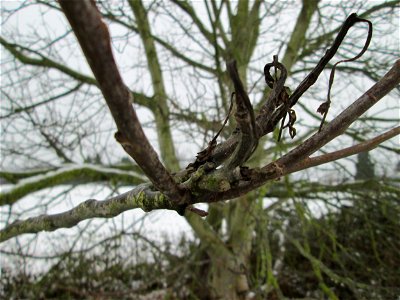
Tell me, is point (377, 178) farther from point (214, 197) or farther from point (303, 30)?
point (214, 197)

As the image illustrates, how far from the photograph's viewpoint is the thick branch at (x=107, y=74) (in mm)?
551

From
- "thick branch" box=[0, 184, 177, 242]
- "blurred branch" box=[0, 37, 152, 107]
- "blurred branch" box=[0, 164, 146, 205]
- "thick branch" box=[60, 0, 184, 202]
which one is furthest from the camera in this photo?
"blurred branch" box=[0, 37, 152, 107]

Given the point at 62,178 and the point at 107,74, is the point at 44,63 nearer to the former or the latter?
the point at 62,178

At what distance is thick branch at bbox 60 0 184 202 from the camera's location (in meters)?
0.55

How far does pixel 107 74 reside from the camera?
2.02 ft

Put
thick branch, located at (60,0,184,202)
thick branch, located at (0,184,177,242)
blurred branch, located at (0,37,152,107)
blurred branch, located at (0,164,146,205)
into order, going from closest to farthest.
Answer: thick branch, located at (60,0,184,202)
thick branch, located at (0,184,177,242)
blurred branch, located at (0,164,146,205)
blurred branch, located at (0,37,152,107)

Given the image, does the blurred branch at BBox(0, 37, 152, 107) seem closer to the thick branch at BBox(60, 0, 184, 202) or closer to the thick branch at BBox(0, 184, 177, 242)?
the thick branch at BBox(0, 184, 177, 242)

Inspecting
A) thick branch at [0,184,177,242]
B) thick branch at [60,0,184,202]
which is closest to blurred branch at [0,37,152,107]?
thick branch at [0,184,177,242]

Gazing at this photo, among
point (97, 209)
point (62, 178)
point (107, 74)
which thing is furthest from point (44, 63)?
point (107, 74)

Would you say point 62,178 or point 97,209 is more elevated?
point 62,178

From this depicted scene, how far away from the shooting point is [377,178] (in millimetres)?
6473

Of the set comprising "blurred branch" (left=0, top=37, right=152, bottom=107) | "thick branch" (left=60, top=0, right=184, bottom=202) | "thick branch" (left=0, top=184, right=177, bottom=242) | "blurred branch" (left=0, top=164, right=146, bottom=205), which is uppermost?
"blurred branch" (left=0, top=37, right=152, bottom=107)

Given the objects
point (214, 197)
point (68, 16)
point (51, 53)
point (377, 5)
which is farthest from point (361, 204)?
point (68, 16)

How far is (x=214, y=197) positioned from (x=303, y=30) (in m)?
5.66
